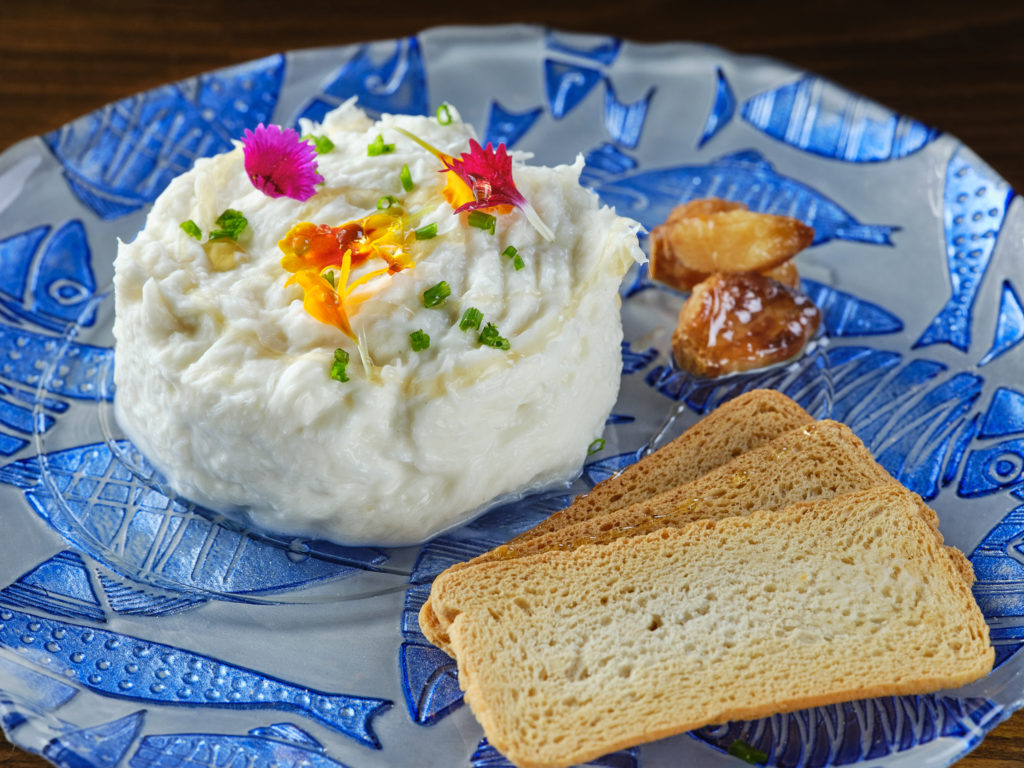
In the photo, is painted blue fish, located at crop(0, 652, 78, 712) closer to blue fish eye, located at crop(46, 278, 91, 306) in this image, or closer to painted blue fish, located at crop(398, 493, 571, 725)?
painted blue fish, located at crop(398, 493, 571, 725)

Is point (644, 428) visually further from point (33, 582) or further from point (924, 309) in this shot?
point (33, 582)

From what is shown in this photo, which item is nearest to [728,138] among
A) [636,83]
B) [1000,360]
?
[636,83]

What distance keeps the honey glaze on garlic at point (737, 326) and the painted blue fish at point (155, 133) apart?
2020mm

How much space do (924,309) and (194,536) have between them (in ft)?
8.49

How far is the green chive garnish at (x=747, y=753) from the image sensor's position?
8.22 ft

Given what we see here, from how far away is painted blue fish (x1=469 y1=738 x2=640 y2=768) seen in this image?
249 cm

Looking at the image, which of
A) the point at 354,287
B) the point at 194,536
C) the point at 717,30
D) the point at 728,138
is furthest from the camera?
Result: the point at 717,30

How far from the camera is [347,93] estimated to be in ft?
14.7

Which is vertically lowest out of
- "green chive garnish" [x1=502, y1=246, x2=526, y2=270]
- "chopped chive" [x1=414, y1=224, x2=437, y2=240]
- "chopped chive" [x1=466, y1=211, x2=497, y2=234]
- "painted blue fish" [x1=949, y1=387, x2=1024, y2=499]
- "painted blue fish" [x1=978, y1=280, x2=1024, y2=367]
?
"painted blue fish" [x1=949, y1=387, x2=1024, y2=499]

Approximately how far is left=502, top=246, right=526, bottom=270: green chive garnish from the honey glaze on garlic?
34.8 inches

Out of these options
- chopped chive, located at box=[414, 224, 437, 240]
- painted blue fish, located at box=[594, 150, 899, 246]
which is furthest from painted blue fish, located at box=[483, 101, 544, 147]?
chopped chive, located at box=[414, 224, 437, 240]

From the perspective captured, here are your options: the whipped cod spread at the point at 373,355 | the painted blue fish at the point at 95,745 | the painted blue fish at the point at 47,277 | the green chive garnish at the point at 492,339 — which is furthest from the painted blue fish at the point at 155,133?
the painted blue fish at the point at 95,745

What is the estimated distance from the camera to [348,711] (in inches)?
105

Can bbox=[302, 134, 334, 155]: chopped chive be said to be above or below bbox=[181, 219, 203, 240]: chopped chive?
above
